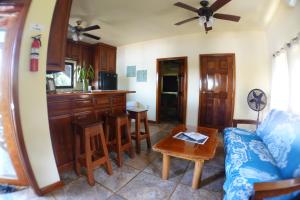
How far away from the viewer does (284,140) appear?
1562mm

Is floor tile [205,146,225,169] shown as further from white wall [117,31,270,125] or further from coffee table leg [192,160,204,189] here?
white wall [117,31,270,125]

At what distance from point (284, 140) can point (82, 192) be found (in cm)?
207

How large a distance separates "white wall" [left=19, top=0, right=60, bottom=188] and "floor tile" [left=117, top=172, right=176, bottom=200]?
81 centimetres

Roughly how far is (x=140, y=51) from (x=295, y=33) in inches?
141

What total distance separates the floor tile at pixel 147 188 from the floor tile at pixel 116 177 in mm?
78

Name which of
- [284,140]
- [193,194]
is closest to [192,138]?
[193,194]

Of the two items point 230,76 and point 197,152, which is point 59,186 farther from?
point 230,76

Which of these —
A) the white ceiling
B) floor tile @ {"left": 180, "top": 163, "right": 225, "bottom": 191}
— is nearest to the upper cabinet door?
the white ceiling

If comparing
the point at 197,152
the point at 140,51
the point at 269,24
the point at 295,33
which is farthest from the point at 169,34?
the point at 197,152

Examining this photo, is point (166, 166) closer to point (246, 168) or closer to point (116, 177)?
point (116, 177)

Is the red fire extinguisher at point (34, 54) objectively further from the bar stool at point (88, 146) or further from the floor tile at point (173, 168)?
the floor tile at point (173, 168)

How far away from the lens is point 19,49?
4.49 feet

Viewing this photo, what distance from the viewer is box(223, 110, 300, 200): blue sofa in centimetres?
116

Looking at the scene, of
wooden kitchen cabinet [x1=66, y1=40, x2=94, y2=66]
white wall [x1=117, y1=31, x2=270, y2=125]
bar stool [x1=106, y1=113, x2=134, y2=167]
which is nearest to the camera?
bar stool [x1=106, y1=113, x2=134, y2=167]
